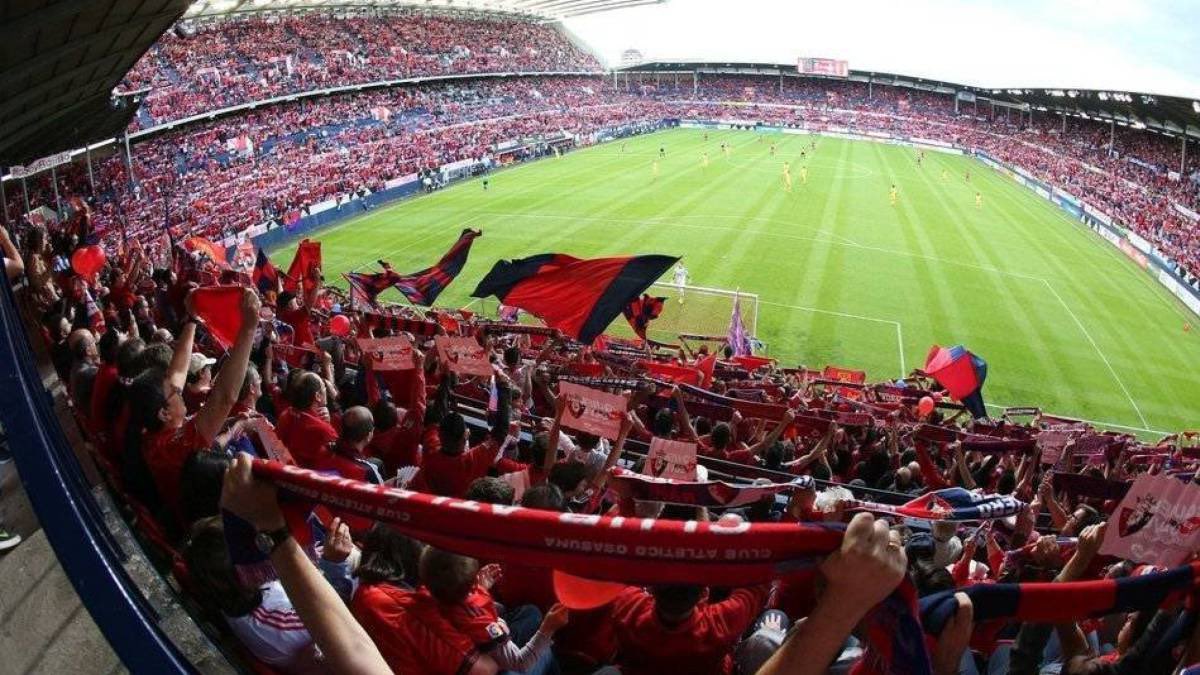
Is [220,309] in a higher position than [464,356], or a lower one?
higher

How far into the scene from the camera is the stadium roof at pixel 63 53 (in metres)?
8.01

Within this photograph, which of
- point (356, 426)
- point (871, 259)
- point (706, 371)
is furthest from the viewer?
point (871, 259)

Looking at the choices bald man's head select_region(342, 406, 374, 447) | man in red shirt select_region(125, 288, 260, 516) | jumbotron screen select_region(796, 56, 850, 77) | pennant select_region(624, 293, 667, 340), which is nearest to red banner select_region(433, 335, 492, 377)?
bald man's head select_region(342, 406, 374, 447)

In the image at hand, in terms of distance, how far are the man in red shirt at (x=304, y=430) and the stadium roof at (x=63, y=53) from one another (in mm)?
4478

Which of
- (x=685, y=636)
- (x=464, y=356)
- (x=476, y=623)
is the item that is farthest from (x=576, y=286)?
(x=476, y=623)

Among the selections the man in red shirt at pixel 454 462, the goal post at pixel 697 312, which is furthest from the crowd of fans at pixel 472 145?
the man in red shirt at pixel 454 462

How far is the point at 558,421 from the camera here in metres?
Result: 5.52

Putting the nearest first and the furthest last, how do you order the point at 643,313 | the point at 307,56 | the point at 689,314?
the point at 643,313
the point at 689,314
the point at 307,56

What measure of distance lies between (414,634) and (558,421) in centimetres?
273

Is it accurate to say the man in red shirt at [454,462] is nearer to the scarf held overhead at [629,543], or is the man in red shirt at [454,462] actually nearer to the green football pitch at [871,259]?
the scarf held overhead at [629,543]

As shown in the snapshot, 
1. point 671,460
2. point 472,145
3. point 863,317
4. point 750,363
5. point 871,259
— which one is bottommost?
point 863,317

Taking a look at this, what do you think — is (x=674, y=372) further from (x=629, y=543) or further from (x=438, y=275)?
(x=629, y=543)

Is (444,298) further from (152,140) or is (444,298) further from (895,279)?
(152,140)

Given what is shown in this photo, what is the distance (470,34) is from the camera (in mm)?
78250
